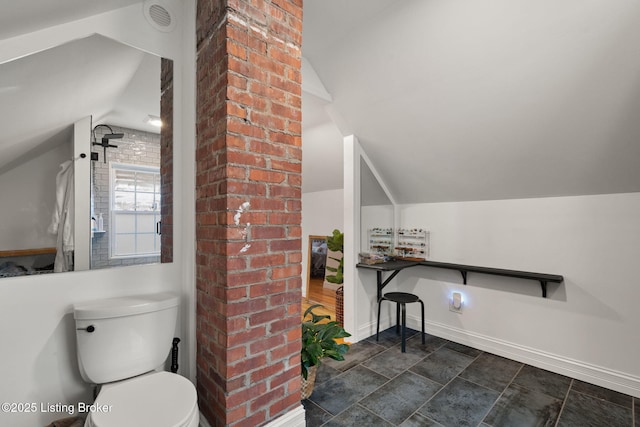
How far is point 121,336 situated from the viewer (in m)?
1.34

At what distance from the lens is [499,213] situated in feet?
8.29

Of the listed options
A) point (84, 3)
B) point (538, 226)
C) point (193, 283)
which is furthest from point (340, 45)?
point (538, 226)

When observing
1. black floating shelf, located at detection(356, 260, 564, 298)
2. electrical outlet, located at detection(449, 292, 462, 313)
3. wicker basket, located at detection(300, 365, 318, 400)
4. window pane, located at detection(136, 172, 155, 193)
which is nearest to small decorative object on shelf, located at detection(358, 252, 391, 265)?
black floating shelf, located at detection(356, 260, 564, 298)

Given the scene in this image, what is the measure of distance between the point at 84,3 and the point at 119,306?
1390 mm

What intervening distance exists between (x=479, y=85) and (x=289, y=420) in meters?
2.26

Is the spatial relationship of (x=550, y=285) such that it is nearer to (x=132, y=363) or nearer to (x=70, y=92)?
(x=132, y=363)

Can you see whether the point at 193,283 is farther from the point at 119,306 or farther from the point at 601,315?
the point at 601,315

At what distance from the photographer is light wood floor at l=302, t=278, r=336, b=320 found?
3672 mm

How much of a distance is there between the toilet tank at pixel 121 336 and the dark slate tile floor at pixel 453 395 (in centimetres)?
97

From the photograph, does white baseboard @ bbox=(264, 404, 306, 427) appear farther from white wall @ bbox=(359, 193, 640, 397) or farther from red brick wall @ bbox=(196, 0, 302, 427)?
white wall @ bbox=(359, 193, 640, 397)

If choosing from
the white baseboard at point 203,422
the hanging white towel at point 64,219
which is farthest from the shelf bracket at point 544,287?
the hanging white towel at point 64,219

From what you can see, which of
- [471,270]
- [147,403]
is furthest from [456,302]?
[147,403]

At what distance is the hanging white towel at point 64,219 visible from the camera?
1.38 metres

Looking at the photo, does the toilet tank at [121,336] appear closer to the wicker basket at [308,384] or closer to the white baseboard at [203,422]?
the white baseboard at [203,422]
